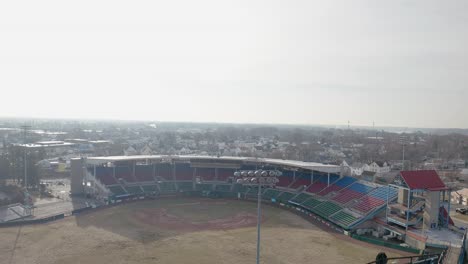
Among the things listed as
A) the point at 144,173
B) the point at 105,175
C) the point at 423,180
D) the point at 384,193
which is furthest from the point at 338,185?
the point at 105,175

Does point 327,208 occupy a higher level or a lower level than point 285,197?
higher

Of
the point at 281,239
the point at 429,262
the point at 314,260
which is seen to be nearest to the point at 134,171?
the point at 281,239

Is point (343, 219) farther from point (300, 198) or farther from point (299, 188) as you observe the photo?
point (299, 188)

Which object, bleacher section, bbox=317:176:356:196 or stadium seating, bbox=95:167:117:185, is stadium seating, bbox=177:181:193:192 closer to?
stadium seating, bbox=95:167:117:185

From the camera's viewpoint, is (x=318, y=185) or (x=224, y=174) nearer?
(x=318, y=185)

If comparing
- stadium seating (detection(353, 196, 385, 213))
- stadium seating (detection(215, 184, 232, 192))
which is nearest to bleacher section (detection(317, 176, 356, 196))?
stadium seating (detection(353, 196, 385, 213))

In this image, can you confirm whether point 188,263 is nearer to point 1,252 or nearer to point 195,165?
point 1,252
